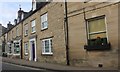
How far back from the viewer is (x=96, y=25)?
52.3 feet

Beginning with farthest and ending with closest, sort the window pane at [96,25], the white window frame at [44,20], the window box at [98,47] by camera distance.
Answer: the white window frame at [44,20] < the window pane at [96,25] < the window box at [98,47]

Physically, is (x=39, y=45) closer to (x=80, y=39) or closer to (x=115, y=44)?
(x=80, y=39)

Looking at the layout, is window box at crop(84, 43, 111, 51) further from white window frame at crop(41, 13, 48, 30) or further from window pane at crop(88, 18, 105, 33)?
white window frame at crop(41, 13, 48, 30)

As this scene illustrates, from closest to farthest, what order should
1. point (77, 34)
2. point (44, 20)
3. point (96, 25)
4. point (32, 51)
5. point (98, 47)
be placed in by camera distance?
1. point (98, 47)
2. point (96, 25)
3. point (77, 34)
4. point (44, 20)
5. point (32, 51)

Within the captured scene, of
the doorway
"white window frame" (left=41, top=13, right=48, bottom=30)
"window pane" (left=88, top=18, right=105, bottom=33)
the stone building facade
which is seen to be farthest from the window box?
the doorway

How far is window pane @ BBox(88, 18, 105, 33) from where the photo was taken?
1538 cm

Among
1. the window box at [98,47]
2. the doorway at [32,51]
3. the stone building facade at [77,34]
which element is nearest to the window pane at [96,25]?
the stone building facade at [77,34]

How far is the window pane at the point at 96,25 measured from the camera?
15.4 meters

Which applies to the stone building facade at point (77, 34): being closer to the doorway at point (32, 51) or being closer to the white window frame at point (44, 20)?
the white window frame at point (44, 20)

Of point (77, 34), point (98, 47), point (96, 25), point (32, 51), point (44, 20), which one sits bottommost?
point (32, 51)

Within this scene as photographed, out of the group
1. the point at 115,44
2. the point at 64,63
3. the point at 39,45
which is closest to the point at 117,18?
the point at 115,44

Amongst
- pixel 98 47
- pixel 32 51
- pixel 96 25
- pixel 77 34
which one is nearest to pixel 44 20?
pixel 32 51

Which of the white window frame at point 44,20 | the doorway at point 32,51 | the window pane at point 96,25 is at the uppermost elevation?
the white window frame at point 44,20

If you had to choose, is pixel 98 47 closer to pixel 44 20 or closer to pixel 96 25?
pixel 96 25
